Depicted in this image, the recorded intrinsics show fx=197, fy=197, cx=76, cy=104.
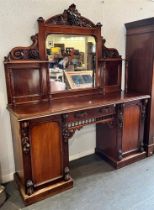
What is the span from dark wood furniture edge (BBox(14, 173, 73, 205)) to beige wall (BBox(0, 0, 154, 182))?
437mm

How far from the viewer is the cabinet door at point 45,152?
6.36 feet

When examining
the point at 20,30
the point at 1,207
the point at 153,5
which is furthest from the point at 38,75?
the point at 153,5

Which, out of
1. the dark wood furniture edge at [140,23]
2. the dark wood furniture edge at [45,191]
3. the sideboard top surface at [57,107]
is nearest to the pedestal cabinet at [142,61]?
the dark wood furniture edge at [140,23]

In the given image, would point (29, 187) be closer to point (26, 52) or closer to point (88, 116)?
point (88, 116)

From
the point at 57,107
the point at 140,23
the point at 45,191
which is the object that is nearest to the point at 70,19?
the point at 140,23

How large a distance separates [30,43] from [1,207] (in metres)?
1.73

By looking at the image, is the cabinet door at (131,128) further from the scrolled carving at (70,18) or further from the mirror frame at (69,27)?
the scrolled carving at (70,18)

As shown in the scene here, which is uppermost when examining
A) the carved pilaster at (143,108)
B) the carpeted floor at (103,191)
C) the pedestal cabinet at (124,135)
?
the carved pilaster at (143,108)

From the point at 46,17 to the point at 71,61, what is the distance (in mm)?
573

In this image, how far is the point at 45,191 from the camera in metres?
2.05

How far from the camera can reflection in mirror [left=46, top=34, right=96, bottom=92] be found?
2.33 m

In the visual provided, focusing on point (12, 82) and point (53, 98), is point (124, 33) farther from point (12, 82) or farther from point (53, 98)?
point (12, 82)

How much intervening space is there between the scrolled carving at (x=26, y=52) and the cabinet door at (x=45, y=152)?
78cm

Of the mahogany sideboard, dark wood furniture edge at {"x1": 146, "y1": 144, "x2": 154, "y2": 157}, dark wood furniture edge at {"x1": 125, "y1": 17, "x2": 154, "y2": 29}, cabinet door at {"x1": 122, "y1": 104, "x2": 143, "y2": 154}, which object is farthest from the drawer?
dark wood furniture edge at {"x1": 125, "y1": 17, "x2": 154, "y2": 29}
